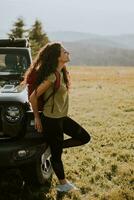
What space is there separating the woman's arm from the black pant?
0.14 meters

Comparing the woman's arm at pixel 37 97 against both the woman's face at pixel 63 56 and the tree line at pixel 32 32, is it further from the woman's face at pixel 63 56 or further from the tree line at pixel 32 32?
the tree line at pixel 32 32

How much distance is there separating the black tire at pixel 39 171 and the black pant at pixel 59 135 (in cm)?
19

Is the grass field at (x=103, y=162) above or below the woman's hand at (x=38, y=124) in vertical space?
below

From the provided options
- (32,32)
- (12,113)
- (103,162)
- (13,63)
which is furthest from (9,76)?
(32,32)

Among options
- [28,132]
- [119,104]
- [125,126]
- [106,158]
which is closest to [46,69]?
[28,132]

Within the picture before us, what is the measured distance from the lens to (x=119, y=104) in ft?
53.4

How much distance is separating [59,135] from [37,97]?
60cm

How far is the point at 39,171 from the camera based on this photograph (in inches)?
243

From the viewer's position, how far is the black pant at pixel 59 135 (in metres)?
5.79

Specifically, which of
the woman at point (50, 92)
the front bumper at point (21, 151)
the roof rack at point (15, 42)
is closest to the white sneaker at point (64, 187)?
the woman at point (50, 92)

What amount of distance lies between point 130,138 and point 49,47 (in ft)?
14.9

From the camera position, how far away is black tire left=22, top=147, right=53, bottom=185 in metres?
6.06

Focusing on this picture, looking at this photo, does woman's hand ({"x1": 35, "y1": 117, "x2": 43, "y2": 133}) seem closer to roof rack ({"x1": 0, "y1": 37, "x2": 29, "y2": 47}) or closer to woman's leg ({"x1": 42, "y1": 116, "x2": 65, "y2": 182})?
woman's leg ({"x1": 42, "y1": 116, "x2": 65, "y2": 182})

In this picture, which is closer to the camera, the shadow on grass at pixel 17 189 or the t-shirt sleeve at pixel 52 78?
the t-shirt sleeve at pixel 52 78
